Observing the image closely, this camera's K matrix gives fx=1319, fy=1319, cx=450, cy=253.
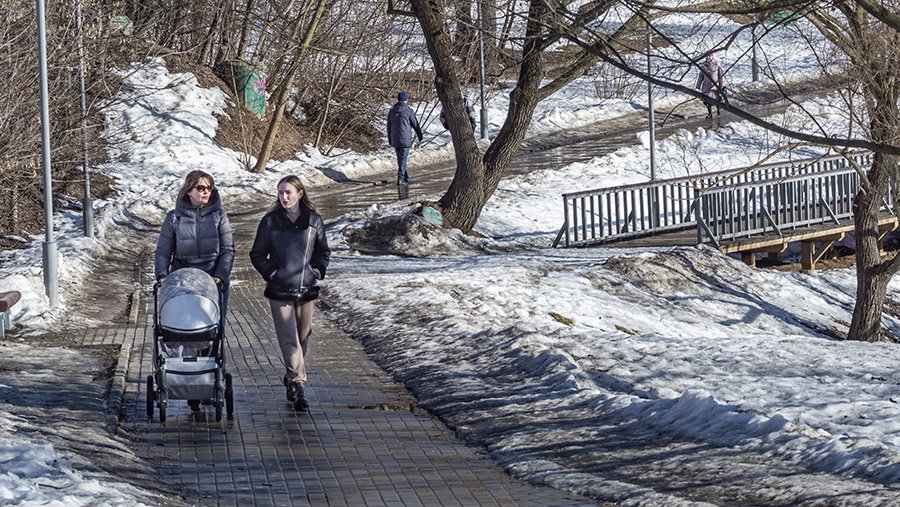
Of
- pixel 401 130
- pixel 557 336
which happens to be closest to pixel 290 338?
pixel 557 336

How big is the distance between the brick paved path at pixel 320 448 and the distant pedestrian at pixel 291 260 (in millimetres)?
441

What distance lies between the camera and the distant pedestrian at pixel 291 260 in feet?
33.2

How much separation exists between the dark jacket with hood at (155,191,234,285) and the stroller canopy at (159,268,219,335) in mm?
397

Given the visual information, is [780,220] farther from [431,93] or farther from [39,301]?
[431,93]

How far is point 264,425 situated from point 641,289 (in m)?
10.4

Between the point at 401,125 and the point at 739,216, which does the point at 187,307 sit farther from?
the point at 401,125

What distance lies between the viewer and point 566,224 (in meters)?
23.7

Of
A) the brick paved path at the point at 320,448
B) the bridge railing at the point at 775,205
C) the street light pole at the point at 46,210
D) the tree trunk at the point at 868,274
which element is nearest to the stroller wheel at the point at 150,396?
the brick paved path at the point at 320,448

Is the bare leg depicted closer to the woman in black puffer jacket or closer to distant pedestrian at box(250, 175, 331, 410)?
→ distant pedestrian at box(250, 175, 331, 410)

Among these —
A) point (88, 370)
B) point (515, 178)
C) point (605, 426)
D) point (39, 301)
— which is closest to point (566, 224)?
point (515, 178)

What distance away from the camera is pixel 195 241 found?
9.85 metres

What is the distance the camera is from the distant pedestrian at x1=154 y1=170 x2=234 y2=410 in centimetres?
983

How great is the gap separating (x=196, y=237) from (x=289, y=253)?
0.72 metres

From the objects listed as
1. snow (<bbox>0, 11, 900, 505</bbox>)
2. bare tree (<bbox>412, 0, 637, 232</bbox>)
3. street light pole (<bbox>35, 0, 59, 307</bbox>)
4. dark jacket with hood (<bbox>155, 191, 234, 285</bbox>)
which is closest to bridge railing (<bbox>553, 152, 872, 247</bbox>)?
snow (<bbox>0, 11, 900, 505</bbox>)
